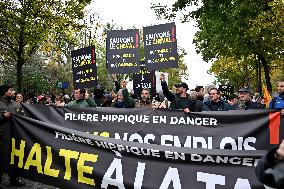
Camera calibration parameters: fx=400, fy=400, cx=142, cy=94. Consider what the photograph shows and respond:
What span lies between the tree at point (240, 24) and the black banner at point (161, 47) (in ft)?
41.7

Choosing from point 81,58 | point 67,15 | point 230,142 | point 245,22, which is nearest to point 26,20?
point 67,15

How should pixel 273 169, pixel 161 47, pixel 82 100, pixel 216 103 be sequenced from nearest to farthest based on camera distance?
pixel 273 169, pixel 216 103, pixel 82 100, pixel 161 47

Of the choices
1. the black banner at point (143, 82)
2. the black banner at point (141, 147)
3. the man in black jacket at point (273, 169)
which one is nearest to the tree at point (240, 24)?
the black banner at point (143, 82)

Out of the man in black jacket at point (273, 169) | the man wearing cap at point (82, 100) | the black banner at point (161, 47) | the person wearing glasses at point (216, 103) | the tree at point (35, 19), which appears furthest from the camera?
the tree at point (35, 19)

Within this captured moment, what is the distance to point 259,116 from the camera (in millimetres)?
5238

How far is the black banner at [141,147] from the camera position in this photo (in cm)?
452

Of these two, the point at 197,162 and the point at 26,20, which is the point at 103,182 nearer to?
the point at 197,162

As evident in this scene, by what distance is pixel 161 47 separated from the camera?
9.78 metres

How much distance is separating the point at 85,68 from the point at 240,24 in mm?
16450

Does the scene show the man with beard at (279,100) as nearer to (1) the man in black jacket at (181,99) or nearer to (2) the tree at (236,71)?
(1) the man in black jacket at (181,99)

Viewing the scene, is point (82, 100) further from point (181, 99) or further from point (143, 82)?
point (143, 82)

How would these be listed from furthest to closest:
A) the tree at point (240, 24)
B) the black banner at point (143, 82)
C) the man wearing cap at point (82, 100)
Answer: the tree at point (240, 24), the black banner at point (143, 82), the man wearing cap at point (82, 100)

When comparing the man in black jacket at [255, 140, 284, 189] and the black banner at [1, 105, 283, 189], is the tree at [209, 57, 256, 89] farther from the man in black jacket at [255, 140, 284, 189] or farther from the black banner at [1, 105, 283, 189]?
the man in black jacket at [255, 140, 284, 189]

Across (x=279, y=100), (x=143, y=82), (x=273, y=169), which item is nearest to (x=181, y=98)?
(x=279, y=100)
